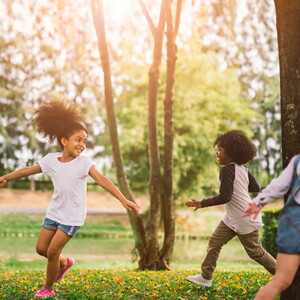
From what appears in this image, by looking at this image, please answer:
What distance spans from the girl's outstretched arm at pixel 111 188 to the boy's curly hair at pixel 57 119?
63 cm

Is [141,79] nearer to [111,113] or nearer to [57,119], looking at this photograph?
[111,113]

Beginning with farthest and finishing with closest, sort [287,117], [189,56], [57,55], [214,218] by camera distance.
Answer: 1. [57,55]
2. [214,218]
3. [189,56]
4. [287,117]

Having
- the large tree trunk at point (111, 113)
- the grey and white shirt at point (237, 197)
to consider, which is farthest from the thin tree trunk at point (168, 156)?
the grey and white shirt at point (237, 197)

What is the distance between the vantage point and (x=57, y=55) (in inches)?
1378

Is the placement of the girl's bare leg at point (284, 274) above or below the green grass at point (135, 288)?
above

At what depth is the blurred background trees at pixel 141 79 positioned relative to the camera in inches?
985

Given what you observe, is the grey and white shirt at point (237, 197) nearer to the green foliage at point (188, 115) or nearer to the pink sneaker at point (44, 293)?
the pink sneaker at point (44, 293)

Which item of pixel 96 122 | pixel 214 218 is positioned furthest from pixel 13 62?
pixel 214 218

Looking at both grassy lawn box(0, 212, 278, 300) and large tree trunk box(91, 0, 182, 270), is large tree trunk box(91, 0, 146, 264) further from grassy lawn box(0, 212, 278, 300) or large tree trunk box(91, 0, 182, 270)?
grassy lawn box(0, 212, 278, 300)

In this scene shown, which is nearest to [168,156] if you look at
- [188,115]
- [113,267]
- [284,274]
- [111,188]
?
[113,267]

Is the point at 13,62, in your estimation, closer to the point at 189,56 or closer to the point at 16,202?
the point at 16,202

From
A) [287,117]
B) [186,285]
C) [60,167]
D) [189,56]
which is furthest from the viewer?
[189,56]

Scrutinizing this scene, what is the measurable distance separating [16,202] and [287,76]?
3256 cm

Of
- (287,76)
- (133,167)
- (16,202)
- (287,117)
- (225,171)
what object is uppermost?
(287,76)
